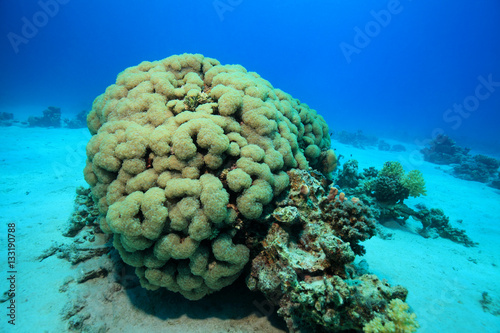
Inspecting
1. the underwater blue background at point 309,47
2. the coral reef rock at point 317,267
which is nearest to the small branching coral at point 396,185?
the coral reef rock at point 317,267

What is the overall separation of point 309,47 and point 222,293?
699 feet

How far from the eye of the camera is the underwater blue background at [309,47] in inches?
3782

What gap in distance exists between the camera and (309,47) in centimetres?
18262

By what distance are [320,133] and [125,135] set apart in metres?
5.66

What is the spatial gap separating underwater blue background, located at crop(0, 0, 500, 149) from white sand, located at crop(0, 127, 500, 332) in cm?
6789

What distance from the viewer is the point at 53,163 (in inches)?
475

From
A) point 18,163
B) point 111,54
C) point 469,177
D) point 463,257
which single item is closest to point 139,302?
point 463,257

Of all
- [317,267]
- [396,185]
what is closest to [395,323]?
[317,267]

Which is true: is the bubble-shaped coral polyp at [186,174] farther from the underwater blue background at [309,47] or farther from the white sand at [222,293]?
the underwater blue background at [309,47]

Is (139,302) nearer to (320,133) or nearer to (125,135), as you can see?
(125,135)

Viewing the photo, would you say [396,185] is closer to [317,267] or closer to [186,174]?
[317,267]

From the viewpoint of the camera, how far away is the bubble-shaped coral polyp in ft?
11.8

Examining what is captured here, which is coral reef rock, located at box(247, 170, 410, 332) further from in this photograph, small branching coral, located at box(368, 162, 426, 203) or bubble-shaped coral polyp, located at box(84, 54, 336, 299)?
small branching coral, located at box(368, 162, 426, 203)

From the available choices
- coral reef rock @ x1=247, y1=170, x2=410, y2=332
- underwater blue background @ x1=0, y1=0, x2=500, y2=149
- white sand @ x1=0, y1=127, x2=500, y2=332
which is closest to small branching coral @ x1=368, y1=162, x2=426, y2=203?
white sand @ x1=0, y1=127, x2=500, y2=332
